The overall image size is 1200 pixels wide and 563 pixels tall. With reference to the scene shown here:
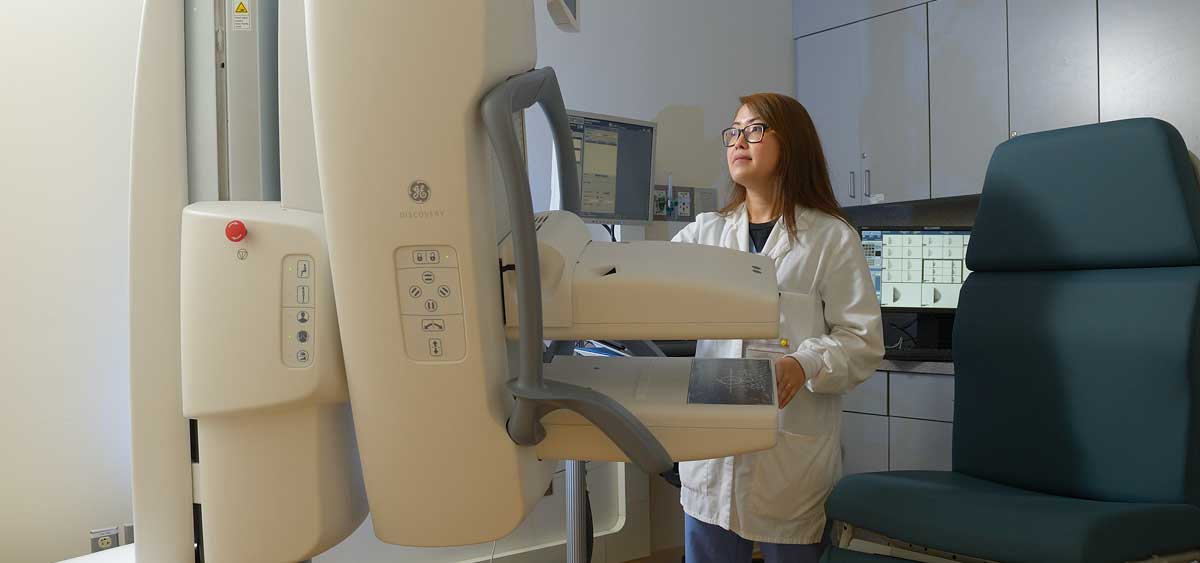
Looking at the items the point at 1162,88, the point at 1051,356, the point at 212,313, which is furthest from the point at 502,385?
the point at 1162,88

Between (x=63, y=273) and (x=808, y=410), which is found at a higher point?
(x=63, y=273)

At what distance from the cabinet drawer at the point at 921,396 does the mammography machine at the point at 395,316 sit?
2429 millimetres

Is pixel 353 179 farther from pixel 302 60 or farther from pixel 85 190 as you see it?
pixel 85 190

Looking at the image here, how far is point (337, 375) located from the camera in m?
0.82

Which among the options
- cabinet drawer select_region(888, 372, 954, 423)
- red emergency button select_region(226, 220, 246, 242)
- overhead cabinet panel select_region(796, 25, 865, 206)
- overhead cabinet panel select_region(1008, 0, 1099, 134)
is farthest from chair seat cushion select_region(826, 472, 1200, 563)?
overhead cabinet panel select_region(796, 25, 865, 206)

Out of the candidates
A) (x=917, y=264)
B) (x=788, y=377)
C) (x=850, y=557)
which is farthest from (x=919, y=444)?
(x=788, y=377)

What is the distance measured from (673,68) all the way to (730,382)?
2885mm

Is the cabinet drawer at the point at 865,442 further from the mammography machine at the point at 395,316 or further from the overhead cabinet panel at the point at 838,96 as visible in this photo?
the mammography machine at the point at 395,316

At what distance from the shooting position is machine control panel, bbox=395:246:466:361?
74cm

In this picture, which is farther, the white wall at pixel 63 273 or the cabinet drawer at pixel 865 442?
the cabinet drawer at pixel 865 442

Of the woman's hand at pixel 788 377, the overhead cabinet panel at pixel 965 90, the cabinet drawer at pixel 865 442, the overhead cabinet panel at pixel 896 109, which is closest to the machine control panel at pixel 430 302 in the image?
the woman's hand at pixel 788 377

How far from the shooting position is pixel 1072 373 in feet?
5.52

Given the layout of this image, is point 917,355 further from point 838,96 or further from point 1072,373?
point 1072,373

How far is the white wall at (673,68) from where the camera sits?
321 centimetres
